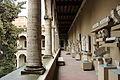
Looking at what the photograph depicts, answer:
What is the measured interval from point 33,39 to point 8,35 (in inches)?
509

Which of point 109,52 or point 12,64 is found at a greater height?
point 109,52

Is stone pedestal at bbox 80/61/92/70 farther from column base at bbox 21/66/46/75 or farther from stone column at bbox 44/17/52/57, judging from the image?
column base at bbox 21/66/46/75

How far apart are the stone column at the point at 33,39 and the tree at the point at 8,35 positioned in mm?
11519

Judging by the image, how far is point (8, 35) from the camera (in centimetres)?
1628

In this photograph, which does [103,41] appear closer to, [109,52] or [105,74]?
[109,52]

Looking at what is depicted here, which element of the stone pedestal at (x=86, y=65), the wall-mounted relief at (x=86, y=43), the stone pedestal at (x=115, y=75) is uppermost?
the wall-mounted relief at (x=86, y=43)

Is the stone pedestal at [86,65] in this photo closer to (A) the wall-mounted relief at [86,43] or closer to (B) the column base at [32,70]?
(A) the wall-mounted relief at [86,43]

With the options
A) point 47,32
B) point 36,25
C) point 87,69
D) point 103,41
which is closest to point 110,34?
point 103,41

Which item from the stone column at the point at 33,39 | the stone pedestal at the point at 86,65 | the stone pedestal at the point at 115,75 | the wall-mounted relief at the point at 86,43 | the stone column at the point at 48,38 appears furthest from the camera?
the wall-mounted relief at the point at 86,43

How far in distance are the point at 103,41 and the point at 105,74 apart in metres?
1.16

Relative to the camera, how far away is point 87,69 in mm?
8430

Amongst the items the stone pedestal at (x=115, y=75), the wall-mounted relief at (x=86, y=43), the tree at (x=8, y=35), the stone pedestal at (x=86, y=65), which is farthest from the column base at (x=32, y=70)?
the tree at (x=8, y=35)

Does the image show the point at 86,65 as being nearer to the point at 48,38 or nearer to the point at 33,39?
the point at 48,38

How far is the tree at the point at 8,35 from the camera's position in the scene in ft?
49.9
